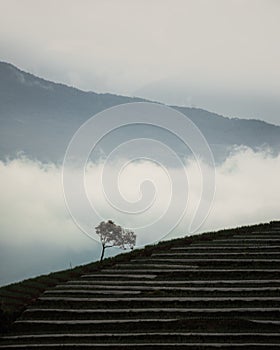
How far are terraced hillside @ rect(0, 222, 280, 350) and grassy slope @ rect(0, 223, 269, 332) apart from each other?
44 cm

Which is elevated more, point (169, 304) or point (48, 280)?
point (48, 280)

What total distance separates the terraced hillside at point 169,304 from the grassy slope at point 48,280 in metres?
0.44

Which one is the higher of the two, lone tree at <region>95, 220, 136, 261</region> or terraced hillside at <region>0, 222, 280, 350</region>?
lone tree at <region>95, 220, 136, 261</region>

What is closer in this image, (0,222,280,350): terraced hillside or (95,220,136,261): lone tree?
(0,222,280,350): terraced hillside

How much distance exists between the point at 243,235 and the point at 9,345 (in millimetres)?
17755

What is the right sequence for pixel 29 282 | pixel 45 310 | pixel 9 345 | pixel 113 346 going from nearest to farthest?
pixel 113 346
pixel 9 345
pixel 45 310
pixel 29 282

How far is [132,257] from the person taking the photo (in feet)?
117

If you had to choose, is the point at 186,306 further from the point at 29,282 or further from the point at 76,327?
the point at 29,282

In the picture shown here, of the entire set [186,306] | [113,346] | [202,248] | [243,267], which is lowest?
[113,346]

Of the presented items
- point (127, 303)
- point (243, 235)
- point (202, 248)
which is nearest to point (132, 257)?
point (202, 248)

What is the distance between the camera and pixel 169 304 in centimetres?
2575

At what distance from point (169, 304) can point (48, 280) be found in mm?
9665

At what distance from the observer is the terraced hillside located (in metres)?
22.3

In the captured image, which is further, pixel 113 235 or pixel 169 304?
pixel 113 235
